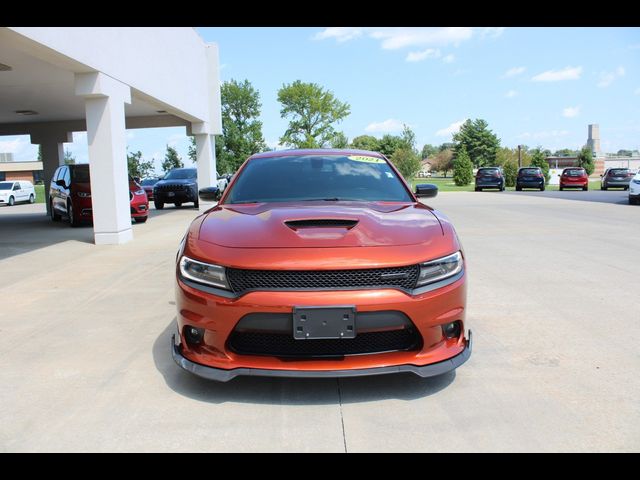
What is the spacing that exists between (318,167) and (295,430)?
2.37 metres

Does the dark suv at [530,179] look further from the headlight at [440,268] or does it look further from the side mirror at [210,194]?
the headlight at [440,268]

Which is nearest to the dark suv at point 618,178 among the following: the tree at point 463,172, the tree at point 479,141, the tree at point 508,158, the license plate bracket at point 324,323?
the tree at point 463,172

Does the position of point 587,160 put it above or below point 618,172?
above

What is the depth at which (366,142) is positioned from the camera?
104188mm

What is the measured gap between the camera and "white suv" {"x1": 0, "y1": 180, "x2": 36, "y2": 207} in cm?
2900

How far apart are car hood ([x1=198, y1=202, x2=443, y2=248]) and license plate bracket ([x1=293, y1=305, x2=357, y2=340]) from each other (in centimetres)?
37

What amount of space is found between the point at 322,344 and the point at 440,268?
0.80 metres

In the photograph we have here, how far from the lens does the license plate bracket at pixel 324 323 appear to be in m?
2.80

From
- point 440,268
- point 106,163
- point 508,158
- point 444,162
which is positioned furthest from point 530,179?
point 444,162

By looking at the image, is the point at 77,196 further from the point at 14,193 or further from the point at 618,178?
the point at 618,178

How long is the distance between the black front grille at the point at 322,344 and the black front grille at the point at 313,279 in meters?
0.26

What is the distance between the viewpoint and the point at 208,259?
9.95 ft

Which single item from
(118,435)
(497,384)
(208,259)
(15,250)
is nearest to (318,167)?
(208,259)

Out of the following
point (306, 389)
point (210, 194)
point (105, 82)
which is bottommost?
point (306, 389)
